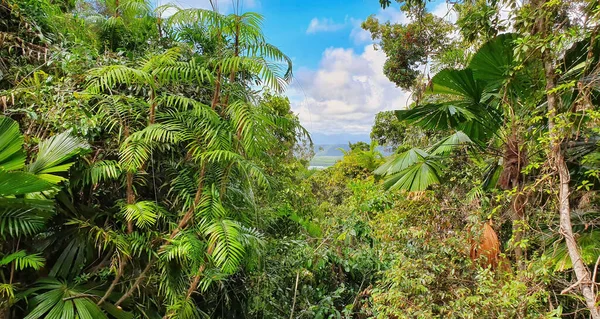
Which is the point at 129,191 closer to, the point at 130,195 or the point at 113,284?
the point at 130,195

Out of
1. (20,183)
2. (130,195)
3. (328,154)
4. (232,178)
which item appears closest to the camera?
(20,183)

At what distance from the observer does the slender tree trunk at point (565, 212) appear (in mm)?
1614

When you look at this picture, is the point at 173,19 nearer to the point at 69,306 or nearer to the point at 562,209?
the point at 69,306

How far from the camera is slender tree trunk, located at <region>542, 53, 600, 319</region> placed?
1.61 metres

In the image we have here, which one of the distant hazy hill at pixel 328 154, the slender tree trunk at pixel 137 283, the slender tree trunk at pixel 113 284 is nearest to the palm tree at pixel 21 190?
the slender tree trunk at pixel 113 284

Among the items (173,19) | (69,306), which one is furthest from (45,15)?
(69,306)

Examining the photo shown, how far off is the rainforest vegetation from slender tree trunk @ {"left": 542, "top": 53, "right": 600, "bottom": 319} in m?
0.01

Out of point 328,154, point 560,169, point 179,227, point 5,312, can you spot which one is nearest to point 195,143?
point 179,227

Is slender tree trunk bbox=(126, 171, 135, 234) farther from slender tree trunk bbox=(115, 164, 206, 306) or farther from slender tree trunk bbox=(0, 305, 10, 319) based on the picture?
slender tree trunk bbox=(0, 305, 10, 319)

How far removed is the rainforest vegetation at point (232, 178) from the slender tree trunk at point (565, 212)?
0.01m

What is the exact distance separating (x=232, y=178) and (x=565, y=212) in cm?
221

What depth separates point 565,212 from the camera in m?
1.79

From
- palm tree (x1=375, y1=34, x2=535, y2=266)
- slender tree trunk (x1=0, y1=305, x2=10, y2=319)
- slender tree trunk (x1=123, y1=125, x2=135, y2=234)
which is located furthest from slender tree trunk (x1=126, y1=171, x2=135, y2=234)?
palm tree (x1=375, y1=34, x2=535, y2=266)

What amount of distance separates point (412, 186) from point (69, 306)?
2633mm
